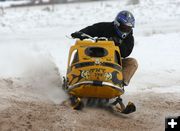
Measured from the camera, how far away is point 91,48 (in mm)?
7820

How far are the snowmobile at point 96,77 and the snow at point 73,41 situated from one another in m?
1.53

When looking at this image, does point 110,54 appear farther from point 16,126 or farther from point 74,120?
point 16,126

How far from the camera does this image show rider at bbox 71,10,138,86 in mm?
8312

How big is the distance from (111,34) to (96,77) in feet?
5.84

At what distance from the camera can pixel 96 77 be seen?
716 cm

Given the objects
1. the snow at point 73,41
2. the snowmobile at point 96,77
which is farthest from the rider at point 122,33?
the snow at point 73,41

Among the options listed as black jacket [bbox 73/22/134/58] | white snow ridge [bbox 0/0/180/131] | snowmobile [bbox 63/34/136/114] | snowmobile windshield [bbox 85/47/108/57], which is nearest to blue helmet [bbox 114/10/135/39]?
black jacket [bbox 73/22/134/58]

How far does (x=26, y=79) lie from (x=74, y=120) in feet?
10.3

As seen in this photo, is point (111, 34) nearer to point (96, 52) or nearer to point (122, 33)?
point (122, 33)

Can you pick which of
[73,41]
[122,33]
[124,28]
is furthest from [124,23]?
[73,41]

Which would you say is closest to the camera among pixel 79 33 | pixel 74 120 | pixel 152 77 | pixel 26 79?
pixel 74 120

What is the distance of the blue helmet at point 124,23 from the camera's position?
327 inches

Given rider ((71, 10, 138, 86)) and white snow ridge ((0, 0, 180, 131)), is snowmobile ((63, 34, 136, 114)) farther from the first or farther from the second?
rider ((71, 10, 138, 86))

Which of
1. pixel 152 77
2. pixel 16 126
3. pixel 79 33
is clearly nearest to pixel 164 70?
pixel 152 77
